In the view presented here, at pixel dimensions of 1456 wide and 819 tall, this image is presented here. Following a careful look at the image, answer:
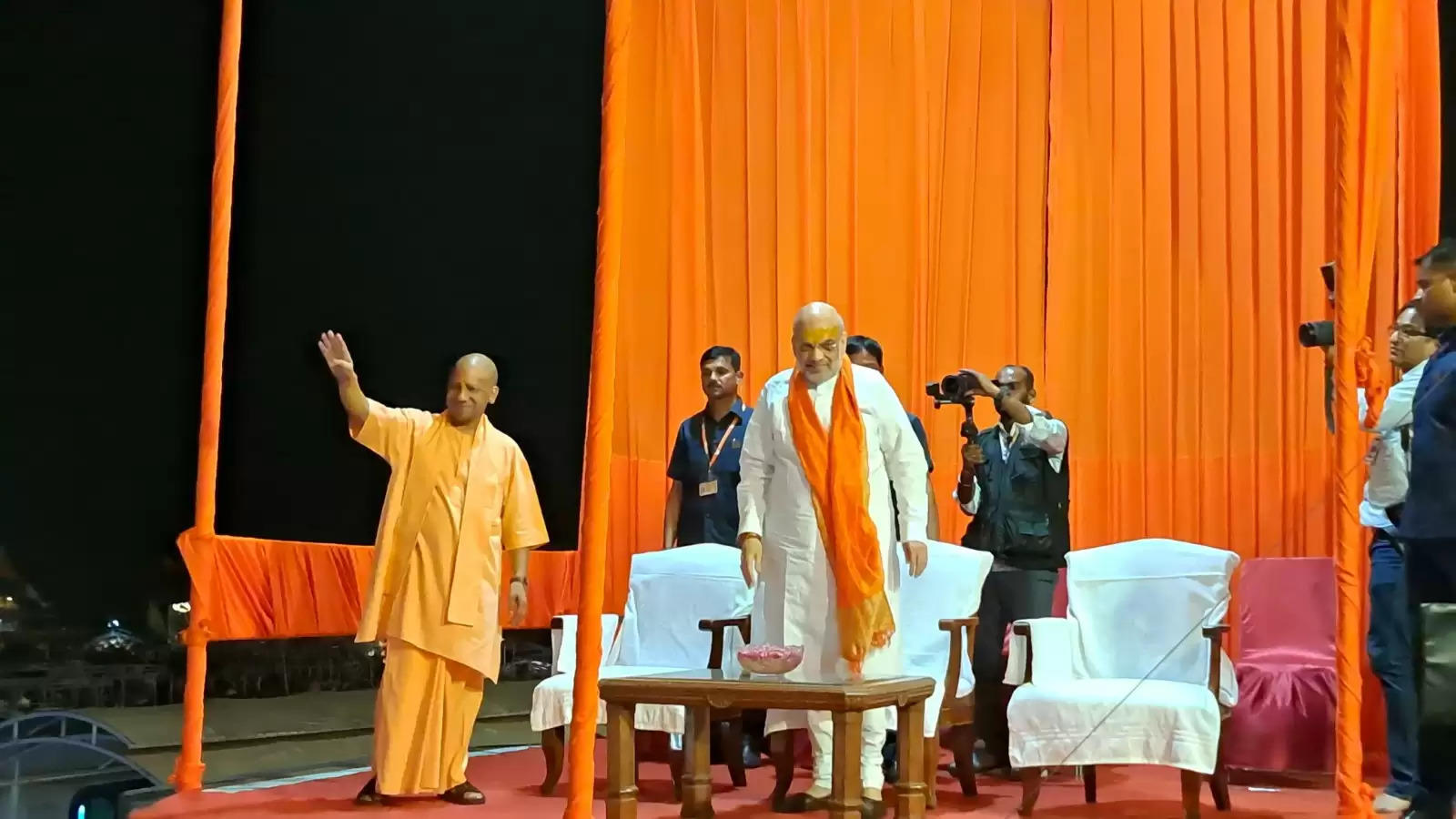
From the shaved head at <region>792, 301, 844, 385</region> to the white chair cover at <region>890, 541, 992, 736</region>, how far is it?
27.7 inches

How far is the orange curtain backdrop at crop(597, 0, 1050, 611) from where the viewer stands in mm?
5914

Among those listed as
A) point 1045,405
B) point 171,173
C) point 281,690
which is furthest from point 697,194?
point 281,690

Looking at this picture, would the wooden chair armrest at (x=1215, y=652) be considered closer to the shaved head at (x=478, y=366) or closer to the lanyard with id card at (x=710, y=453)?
the lanyard with id card at (x=710, y=453)

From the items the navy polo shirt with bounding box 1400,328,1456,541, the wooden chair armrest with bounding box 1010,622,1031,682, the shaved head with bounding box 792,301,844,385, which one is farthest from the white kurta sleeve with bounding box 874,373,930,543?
the navy polo shirt with bounding box 1400,328,1456,541

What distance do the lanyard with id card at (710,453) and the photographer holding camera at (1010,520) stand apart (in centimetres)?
80

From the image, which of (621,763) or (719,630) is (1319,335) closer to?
(719,630)

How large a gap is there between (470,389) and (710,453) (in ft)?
3.23

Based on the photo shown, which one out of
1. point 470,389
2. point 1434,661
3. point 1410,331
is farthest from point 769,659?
point 1410,331

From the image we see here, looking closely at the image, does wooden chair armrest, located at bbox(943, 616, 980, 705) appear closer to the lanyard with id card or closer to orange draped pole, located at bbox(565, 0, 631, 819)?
the lanyard with id card

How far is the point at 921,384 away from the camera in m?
5.97

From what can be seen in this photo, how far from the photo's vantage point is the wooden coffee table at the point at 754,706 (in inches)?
132

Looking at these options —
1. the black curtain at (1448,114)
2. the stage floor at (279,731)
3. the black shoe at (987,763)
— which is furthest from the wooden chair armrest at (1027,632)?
the stage floor at (279,731)

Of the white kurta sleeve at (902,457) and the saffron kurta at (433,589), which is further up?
the white kurta sleeve at (902,457)

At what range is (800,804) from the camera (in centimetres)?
393
